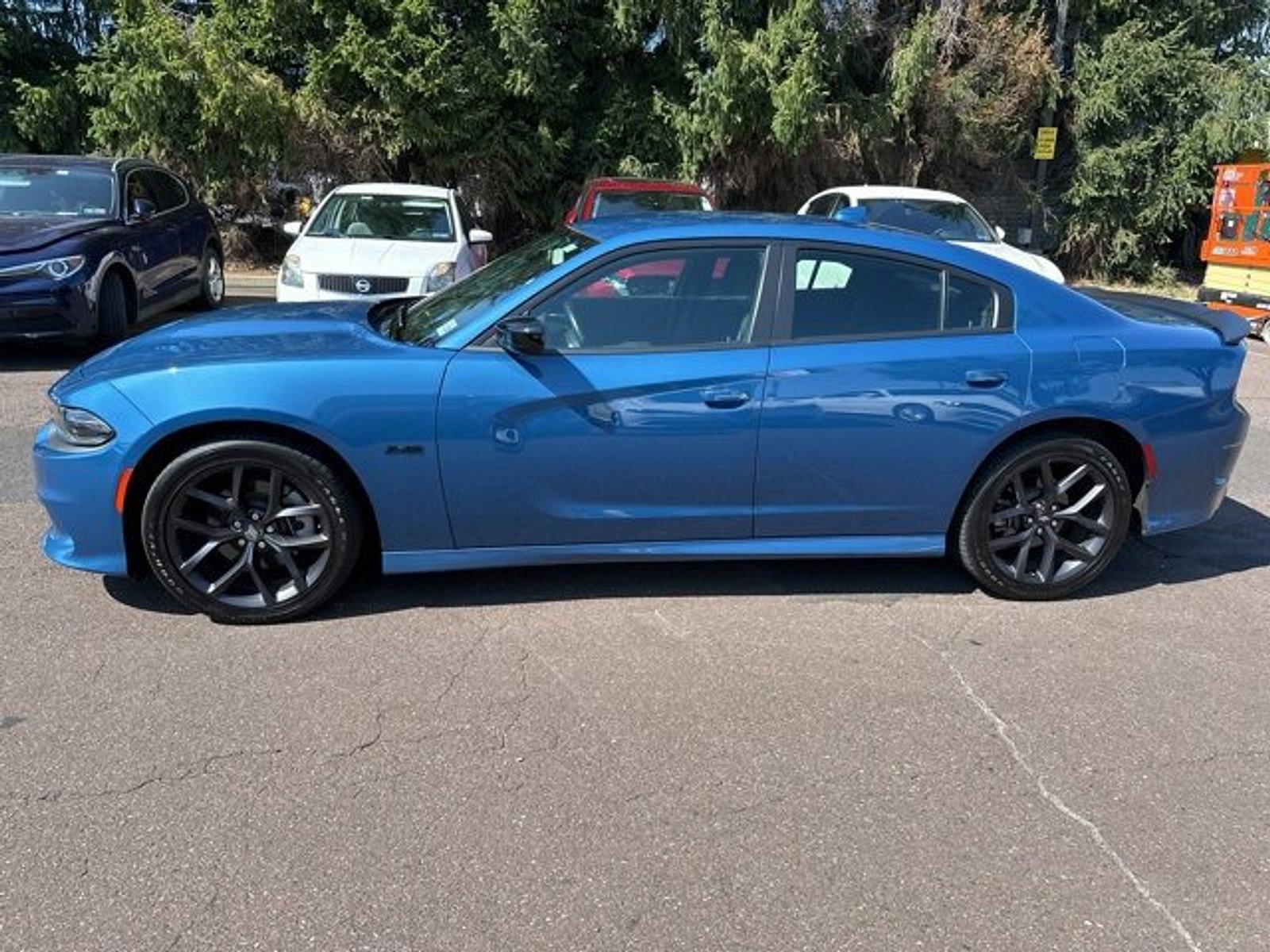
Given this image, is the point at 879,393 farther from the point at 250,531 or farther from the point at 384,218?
the point at 384,218

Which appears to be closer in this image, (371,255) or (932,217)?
(371,255)

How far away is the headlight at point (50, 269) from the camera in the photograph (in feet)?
24.2

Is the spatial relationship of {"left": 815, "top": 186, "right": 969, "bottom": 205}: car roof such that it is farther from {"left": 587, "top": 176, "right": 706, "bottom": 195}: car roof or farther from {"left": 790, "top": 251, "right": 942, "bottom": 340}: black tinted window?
{"left": 790, "top": 251, "right": 942, "bottom": 340}: black tinted window

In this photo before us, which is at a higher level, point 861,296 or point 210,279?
point 861,296

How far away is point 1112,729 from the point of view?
3203mm

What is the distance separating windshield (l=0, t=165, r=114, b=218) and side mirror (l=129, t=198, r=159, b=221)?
19 centimetres

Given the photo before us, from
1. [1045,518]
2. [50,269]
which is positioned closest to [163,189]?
[50,269]

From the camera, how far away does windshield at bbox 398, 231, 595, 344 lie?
385 cm

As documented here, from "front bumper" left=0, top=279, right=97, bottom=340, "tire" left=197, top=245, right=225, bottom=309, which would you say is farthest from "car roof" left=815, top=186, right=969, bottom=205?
"front bumper" left=0, top=279, right=97, bottom=340

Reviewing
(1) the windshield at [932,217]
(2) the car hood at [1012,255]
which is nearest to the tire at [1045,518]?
(2) the car hood at [1012,255]

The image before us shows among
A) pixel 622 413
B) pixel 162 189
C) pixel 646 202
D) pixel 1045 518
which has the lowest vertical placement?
pixel 1045 518

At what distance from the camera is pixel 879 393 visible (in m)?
3.79

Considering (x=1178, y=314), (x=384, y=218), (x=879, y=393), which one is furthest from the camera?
(x=384, y=218)

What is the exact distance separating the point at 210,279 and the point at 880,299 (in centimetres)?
878
